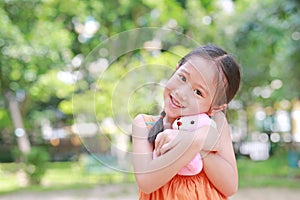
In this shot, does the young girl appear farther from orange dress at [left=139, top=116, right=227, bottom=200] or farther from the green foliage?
the green foliage

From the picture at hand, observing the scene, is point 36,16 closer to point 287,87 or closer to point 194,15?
point 194,15

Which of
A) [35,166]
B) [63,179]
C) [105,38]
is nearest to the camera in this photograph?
[105,38]

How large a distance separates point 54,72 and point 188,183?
354 inches

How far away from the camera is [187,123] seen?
81cm

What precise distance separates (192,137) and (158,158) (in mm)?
65

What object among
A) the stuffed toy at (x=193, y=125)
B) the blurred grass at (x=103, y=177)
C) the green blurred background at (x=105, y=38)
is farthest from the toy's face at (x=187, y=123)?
the blurred grass at (x=103, y=177)

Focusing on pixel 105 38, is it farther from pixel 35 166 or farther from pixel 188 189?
pixel 188 189

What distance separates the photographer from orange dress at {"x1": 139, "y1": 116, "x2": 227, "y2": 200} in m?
0.85

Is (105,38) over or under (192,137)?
over

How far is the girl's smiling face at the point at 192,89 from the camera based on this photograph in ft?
2.69

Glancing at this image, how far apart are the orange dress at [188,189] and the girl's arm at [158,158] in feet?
0.09

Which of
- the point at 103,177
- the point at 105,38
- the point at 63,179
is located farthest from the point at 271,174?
the point at 105,38

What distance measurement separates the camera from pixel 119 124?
2.85 ft

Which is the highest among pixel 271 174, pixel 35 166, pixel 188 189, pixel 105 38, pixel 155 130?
pixel 105 38
